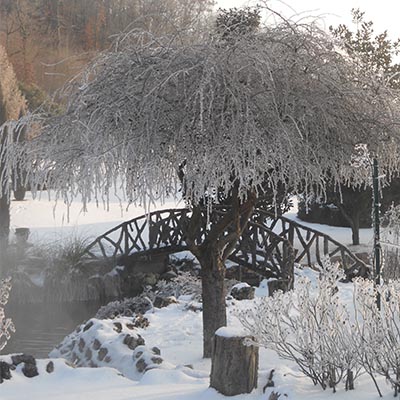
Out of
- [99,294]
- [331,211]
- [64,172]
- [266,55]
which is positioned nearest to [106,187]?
[64,172]

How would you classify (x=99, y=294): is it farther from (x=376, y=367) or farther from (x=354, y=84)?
(x=376, y=367)

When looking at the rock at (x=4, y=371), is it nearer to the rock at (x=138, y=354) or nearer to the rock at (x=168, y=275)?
the rock at (x=138, y=354)

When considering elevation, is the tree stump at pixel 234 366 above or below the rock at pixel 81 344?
above

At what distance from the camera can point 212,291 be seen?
7.08m

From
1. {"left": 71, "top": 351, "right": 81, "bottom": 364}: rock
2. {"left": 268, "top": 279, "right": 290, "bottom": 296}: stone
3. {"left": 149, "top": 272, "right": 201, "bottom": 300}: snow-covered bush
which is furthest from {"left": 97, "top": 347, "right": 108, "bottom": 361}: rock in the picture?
{"left": 149, "top": 272, "right": 201, "bottom": 300}: snow-covered bush

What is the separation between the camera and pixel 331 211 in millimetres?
22953

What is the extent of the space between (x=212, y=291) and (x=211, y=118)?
7.43 ft

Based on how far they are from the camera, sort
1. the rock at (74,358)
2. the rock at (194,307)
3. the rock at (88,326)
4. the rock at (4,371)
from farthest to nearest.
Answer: the rock at (194,307), the rock at (88,326), the rock at (74,358), the rock at (4,371)

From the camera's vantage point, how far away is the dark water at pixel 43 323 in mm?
10738

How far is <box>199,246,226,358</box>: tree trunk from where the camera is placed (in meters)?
7.03

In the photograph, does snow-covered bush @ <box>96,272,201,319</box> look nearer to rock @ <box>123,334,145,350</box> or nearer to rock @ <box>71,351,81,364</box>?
rock @ <box>71,351,81,364</box>

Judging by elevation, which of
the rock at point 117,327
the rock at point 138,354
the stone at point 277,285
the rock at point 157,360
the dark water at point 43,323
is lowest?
the dark water at point 43,323

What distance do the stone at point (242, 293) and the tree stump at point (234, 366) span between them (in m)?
6.14

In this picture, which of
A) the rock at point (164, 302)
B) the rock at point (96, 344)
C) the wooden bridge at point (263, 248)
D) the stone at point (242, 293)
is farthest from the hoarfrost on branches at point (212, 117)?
the wooden bridge at point (263, 248)
